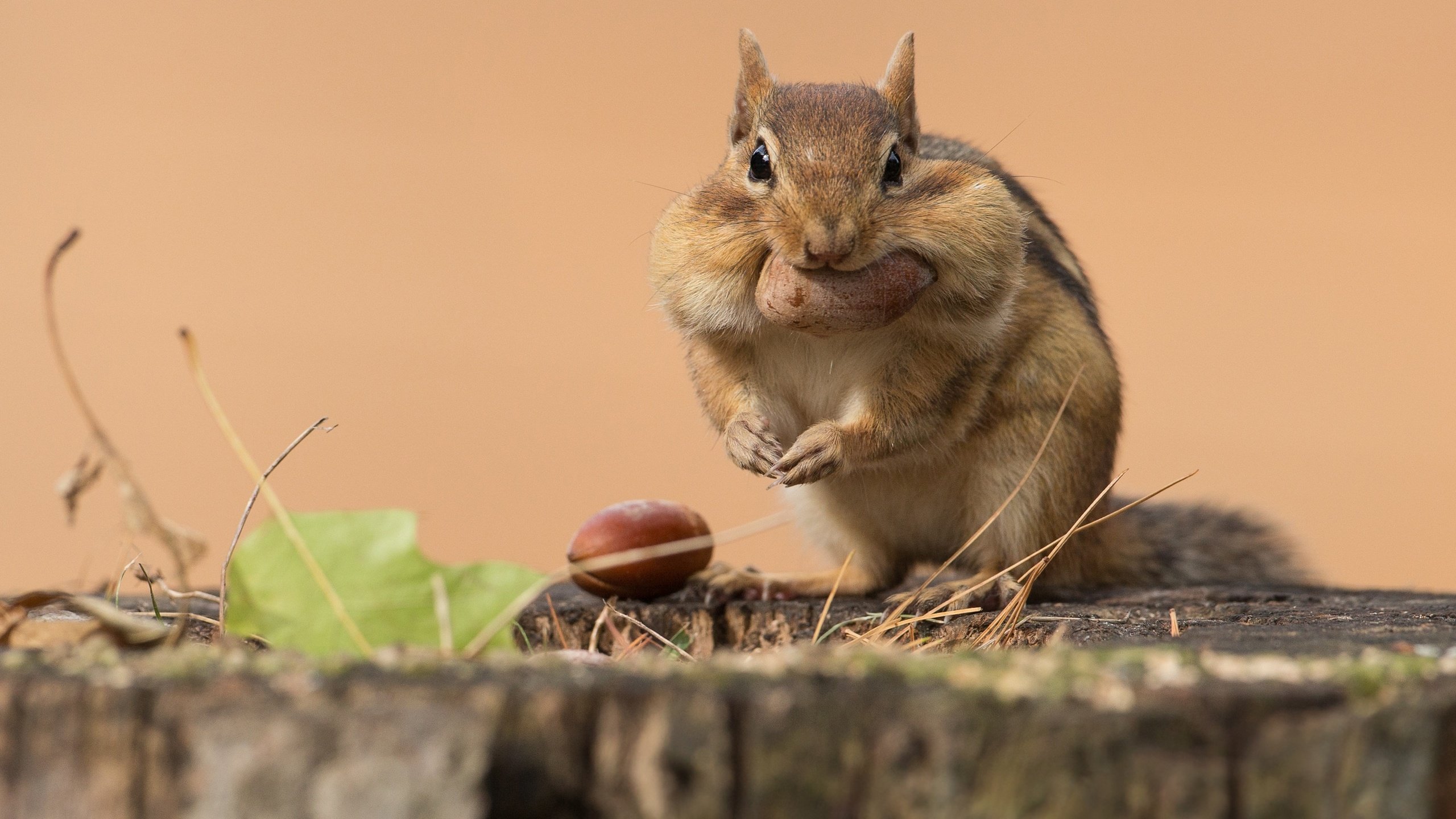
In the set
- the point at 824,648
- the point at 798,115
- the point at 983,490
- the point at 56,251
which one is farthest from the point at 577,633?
the point at 56,251

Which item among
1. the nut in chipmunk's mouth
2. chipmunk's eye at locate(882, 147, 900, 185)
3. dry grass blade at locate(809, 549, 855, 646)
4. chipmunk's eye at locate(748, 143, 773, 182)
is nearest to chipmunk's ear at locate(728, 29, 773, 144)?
chipmunk's eye at locate(748, 143, 773, 182)

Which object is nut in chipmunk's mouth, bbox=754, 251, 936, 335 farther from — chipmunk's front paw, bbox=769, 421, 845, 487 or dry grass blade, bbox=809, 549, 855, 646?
dry grass blade, bbox=809, 549, 855, 646

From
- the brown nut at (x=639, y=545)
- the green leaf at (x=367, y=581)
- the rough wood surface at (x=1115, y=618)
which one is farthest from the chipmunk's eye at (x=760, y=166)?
the green leaf at (x=367, y=581)

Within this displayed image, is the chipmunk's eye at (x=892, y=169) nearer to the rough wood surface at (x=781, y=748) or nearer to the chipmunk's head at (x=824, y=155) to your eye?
the chipmunk's head at (x=824, y=155)

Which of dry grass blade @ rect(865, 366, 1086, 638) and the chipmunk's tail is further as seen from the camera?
the chipmunk's tail

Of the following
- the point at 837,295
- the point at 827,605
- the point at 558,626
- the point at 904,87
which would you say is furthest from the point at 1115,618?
the point at 904,87

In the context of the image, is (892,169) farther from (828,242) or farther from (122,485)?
(122,485)
